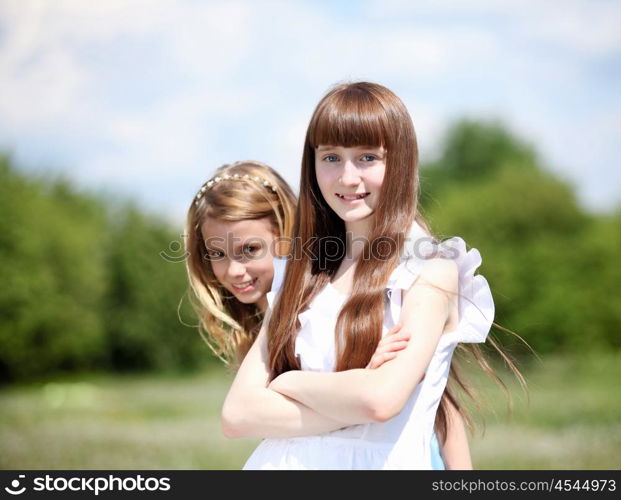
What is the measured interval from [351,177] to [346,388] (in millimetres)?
769

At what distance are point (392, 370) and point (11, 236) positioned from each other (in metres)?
16.9

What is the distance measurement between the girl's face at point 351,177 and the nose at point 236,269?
33.8 inches

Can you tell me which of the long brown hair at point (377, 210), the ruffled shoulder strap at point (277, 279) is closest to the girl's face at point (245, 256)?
the ruffled shoulder strap at point (277, 279)

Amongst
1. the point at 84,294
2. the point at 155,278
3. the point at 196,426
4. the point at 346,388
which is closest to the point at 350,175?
the point at 346,388

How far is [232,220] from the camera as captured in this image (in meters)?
3.61

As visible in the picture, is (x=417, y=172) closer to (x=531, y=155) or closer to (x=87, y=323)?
(x=87, y=323)

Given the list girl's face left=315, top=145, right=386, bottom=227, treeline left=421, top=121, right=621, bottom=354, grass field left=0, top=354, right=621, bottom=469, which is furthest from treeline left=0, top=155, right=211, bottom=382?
girl's face left=315, top=145, right=386, bottom=227

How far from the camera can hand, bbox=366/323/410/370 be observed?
2.49 metres

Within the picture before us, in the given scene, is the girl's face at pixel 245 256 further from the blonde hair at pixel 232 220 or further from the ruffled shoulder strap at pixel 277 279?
the ruffled shoulder strap at pixel 277 279

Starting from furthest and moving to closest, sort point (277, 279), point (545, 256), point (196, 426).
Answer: point (545, 256)
point (196, 426)
point (277, 279)

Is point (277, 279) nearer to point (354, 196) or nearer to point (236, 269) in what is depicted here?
point (236, 269)

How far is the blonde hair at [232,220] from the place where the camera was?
3666 mm

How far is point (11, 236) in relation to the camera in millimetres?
17625
